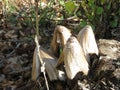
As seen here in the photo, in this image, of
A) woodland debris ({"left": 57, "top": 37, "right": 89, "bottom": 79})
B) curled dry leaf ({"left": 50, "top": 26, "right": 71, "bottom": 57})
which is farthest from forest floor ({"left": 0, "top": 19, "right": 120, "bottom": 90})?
curled dry leaf ({"left": 50, "top": 26, "right": 71, "bottom": 57})

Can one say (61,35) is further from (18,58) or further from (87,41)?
(18,58)

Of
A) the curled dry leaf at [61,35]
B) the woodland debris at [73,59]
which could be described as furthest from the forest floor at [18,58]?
the curled dry leaf at [61,35]

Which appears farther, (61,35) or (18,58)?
(18,58)

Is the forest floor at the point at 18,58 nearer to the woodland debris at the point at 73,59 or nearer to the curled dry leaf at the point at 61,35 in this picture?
the woodland debris at the point at 73,59

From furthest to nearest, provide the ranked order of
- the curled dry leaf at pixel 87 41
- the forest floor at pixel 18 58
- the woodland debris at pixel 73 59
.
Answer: the forest floor at pixel 18 58 → the curled dry leaf at pixel 87 41 → the woodland debris at pixel 73 59

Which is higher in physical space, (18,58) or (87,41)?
(87,41)

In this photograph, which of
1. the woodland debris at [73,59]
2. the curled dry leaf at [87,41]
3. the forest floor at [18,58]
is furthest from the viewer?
the forest floor at [18,58]

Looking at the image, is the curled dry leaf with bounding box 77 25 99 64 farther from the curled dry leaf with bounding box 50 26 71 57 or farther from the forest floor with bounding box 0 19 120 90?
the forest floor with bounding box 0 19 120 90

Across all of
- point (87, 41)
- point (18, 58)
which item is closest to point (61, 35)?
point (87, 41)

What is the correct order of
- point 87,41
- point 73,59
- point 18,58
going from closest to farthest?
point 73,59 → point 87,41 → point 18,58

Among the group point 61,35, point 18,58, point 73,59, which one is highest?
point 61,35

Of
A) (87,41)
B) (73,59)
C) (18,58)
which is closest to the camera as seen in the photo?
(73,59)
